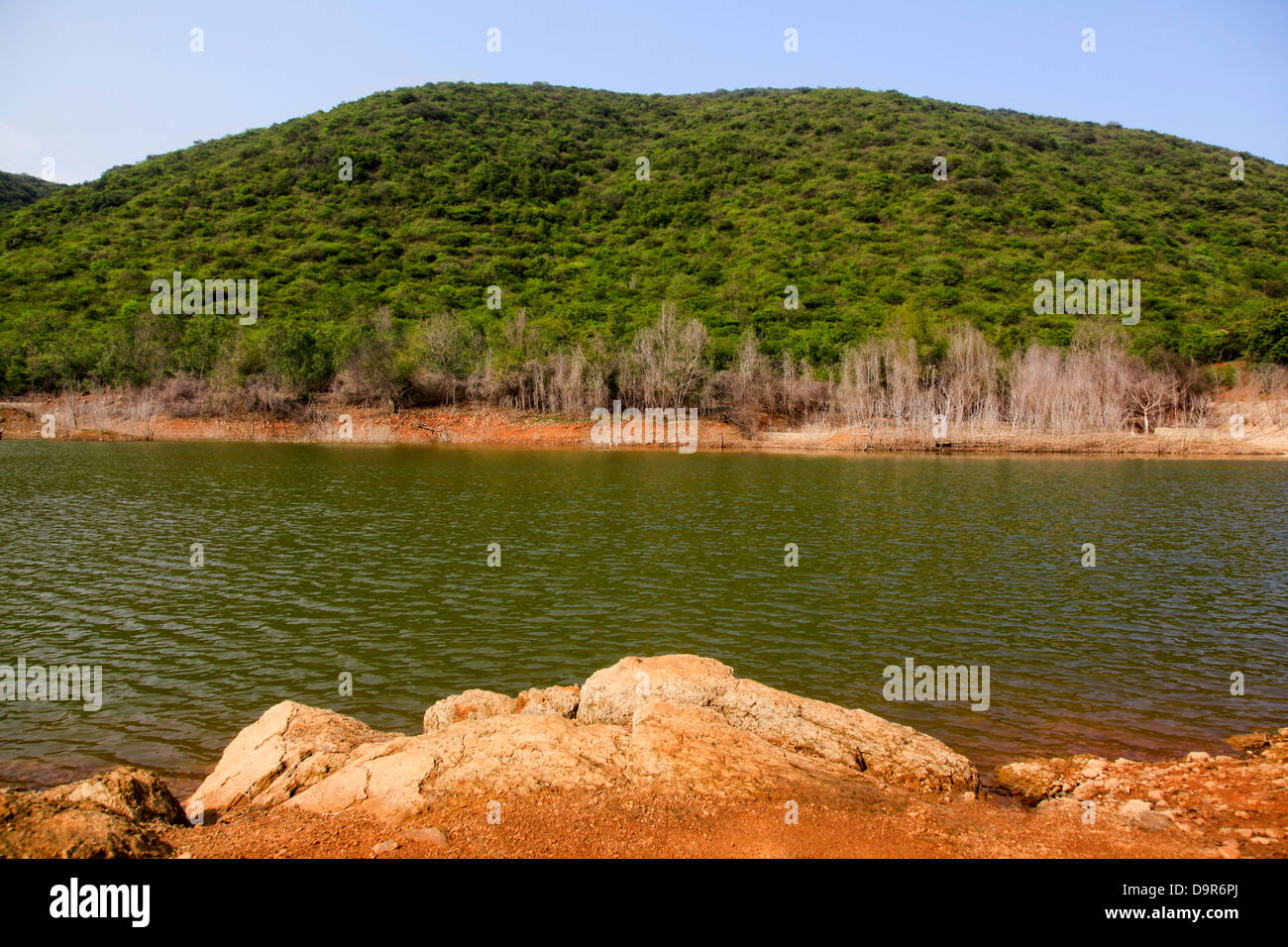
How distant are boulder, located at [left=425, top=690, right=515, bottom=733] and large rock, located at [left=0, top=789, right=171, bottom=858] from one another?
12.7ft

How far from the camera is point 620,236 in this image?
125562mm

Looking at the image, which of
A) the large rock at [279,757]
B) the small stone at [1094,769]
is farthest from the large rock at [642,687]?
the small stone at [1094,769]

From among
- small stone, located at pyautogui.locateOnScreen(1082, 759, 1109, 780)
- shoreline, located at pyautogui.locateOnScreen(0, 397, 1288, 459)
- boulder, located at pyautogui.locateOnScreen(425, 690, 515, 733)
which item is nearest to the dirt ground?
small stone, located at pyautogui.locateOnScreen(1082, 759, 1109, 780)

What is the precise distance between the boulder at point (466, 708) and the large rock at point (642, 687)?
1.10 m

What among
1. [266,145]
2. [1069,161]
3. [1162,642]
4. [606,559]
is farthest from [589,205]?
[1162,642]

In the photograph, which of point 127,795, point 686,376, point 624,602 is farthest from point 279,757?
point 686,376

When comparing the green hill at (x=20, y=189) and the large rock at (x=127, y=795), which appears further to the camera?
the green hill at (x=20, y=189)

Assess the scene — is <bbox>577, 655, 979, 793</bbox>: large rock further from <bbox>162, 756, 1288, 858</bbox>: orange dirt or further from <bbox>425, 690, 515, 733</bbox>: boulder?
<bbox>425, 690, 515, 733</bbox>: boulder

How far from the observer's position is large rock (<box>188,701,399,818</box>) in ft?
24.9

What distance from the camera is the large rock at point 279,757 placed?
299 inches

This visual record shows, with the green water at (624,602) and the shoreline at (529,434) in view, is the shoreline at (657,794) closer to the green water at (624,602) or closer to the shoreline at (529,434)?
the green water at (624,602)
